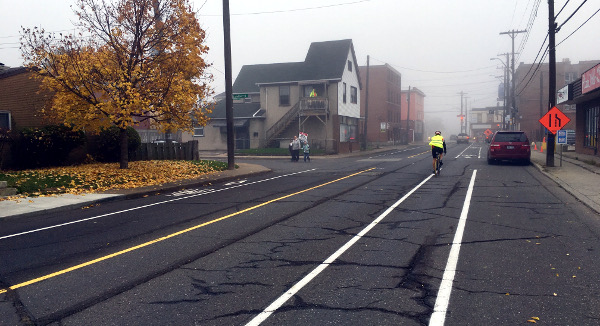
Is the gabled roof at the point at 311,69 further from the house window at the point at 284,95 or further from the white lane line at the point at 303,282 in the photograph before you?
the white lane line at the point at 303,282

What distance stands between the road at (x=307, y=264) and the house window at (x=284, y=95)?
33169 mm

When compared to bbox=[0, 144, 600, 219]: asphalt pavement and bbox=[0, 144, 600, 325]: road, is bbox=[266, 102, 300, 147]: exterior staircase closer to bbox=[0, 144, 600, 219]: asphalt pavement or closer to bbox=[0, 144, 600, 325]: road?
bbox=[0, 144, 600, 219]: asphalt pavement

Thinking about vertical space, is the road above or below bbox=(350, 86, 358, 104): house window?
below

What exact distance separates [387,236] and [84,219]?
626 cm

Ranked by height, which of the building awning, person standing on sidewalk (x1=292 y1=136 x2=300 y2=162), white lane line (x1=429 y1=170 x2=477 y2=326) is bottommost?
white lane line (x1=429 y1=170 x2=477 y2=326)

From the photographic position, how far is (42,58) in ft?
55.0

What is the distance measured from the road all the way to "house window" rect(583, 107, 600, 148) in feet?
66.7

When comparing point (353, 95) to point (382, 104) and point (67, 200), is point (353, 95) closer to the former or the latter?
point (382, 104)

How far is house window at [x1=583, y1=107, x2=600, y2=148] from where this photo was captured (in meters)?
28.6

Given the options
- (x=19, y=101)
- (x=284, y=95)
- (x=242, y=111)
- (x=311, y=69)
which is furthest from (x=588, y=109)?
(x=19, y=101)

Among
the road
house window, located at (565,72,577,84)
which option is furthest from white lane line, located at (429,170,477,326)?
house window, located at (565,72,577,84)

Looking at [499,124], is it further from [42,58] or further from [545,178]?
[42,58]

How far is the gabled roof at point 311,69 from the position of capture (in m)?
44.0

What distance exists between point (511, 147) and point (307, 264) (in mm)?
20550
